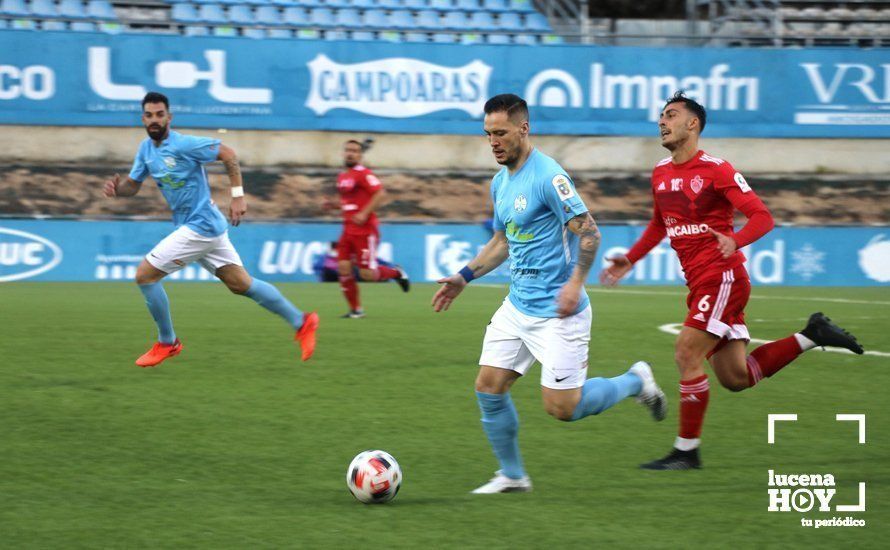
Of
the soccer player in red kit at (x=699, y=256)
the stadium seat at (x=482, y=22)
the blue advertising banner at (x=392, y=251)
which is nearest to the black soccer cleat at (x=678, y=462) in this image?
the soccer player in red kit at (x=699, y=256)

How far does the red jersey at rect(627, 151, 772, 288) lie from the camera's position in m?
6.59

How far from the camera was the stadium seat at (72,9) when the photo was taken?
2495cm

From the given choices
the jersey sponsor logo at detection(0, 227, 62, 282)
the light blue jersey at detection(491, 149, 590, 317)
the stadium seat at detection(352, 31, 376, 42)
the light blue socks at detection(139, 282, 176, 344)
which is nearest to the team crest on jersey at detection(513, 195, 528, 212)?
the light blue jersey at detection(491, 149, 590, 317)

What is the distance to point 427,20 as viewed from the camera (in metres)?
27.0

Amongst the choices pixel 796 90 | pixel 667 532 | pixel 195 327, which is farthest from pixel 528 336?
pixel 796 90

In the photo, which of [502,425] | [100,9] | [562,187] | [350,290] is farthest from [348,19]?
[502,425]

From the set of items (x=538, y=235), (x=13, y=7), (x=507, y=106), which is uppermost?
(x=13, y=7)

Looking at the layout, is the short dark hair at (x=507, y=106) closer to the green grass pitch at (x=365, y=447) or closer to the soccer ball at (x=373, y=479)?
the soccer ball at (x=373, y=479)

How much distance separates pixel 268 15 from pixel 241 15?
574 millimetres

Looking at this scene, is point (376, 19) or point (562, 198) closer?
point (562, 198)

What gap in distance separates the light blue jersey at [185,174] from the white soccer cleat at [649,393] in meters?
4.39

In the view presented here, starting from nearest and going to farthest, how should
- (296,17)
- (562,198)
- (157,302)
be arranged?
(562,198) < (157,302) < (296,17)

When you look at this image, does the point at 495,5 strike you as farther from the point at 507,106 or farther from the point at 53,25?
the point at 507,106

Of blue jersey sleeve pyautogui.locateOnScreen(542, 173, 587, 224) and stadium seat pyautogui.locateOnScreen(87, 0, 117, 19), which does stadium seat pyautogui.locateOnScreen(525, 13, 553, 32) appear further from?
blue jersey sleeve pyautogui.locateOnScreen(542, 173, 587, 224)
